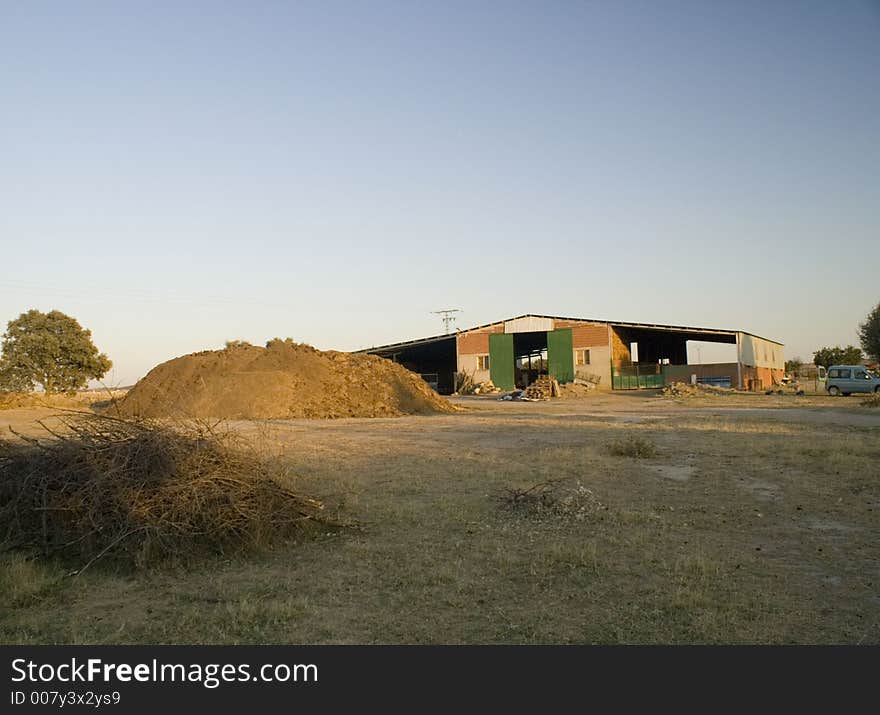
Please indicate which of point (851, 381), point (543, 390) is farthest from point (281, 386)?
point (851, 381)

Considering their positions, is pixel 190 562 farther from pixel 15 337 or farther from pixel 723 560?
pixel 15 337

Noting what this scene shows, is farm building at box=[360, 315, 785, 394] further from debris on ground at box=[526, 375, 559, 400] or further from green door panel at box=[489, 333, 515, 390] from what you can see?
debris on ground at box=[526, 375, 559, 400]

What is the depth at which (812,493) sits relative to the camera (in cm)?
971

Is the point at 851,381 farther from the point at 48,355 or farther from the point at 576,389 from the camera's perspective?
the point at 48,355

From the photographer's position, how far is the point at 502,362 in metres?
50.3

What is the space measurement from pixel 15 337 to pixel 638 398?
37.0 meters

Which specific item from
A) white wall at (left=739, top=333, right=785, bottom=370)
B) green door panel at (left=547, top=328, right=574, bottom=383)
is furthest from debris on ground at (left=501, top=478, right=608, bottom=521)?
white wall at (left=739, top=333, right=785, bottom=370)

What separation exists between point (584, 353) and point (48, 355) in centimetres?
3382

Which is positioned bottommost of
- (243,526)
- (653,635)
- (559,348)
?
(653,635)

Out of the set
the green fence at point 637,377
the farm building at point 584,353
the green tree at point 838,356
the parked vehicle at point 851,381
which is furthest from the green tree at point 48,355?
the green tree at point 838,356

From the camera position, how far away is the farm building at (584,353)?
47.7 m

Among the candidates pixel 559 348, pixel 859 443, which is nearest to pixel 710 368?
pixel 559 348

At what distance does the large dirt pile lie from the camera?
28.0 metres

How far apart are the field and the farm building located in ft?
118
